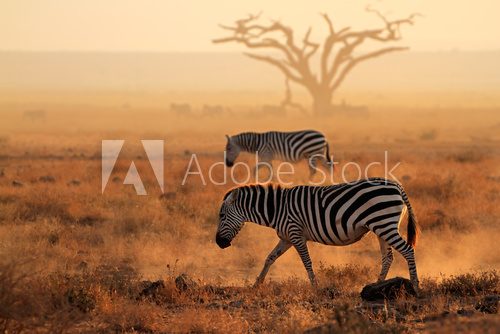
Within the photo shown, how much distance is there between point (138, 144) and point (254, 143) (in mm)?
14719

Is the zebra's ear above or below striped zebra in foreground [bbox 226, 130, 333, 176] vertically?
below

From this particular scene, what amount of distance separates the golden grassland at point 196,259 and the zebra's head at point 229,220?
616 millimetres

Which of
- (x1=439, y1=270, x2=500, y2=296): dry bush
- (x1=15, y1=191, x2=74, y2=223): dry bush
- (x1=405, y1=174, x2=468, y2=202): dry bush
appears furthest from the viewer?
(x1=405, y1=174, x2=468, y2=202): dry bush

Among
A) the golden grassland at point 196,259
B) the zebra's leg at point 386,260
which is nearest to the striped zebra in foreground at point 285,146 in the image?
the golden grassland at point 196,259

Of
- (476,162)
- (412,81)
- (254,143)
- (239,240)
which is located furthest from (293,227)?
(412,81)

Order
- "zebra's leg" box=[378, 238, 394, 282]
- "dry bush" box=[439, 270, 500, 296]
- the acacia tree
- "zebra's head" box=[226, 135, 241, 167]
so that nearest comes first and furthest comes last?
"dry bush" box=[439, 270, 500, 296] < "zebra's leg" box=[378, 238, 394, 282] < "zebra's head" box=[226, 135, 241, 167] < the acacia tree

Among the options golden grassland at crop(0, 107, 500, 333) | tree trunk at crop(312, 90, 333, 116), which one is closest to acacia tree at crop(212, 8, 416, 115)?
tree trunk at crop(312, 90, 333, 116)

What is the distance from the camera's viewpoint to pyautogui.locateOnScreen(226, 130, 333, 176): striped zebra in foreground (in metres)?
20.0

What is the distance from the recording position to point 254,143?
2044 cm

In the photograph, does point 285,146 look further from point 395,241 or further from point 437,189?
point 395,241

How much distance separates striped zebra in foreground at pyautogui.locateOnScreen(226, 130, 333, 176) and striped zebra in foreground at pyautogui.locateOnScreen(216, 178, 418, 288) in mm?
9889

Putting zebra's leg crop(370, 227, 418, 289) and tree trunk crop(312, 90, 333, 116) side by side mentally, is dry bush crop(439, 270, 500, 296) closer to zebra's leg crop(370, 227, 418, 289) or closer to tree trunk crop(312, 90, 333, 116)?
zebra's leg crop(370, 227, 418, 289)

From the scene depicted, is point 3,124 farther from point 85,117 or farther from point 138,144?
point 138,144

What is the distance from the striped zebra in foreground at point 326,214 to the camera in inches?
356
